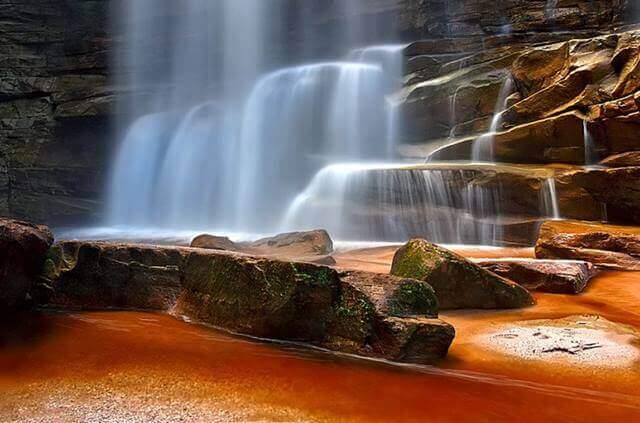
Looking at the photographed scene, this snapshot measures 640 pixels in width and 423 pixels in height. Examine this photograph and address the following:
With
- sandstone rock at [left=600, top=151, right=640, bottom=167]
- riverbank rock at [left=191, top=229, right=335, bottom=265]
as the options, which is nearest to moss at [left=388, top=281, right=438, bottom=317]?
riverbank rock at [left=191, top=229, right=335, bottom=265]

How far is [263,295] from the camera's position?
3918 millimetres

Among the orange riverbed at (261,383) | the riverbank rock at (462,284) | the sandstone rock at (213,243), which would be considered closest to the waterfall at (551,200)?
the riverbank rock at (462,284)

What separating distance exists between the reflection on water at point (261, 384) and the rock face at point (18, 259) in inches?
36.7

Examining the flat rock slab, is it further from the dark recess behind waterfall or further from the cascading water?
the dark recess behind waterfall

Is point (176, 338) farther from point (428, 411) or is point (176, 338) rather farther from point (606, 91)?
point (606, 91)

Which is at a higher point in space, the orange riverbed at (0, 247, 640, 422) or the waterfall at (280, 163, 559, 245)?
the waterfall at (280, 163, 559, 245)

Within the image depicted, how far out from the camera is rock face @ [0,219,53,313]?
4516mm

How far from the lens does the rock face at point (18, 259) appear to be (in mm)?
4516

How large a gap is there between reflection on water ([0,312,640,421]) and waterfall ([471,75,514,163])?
34.4ft

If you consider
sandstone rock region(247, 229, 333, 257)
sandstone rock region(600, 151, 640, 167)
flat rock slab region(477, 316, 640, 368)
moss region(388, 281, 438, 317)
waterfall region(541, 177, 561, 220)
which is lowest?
flat rock slab region(477, 316, 640, 368)

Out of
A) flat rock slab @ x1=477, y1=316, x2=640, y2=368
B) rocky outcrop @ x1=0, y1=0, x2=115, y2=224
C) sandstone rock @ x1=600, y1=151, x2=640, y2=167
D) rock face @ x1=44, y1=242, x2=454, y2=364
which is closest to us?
flat rock slab @ x1=477, y1=316, x2=640, y2=368

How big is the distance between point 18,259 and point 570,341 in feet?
16.9

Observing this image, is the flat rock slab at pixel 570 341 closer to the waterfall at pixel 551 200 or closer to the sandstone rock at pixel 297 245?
the sandstone rock at pixel 297 245

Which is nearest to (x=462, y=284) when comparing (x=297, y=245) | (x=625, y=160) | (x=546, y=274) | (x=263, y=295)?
(x=546, y=274)
